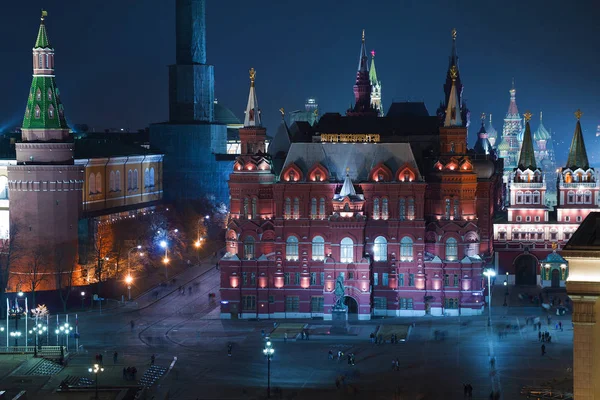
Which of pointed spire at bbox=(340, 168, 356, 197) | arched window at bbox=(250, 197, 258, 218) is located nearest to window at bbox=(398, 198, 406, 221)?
pointed spire at bbox=(340, 168, 356, 197)

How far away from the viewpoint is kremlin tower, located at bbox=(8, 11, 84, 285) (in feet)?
370

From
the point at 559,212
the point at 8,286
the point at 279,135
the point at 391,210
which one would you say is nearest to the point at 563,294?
the point at 559,212

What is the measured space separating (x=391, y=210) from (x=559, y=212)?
83.9 ft

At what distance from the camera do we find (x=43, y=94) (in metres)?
113

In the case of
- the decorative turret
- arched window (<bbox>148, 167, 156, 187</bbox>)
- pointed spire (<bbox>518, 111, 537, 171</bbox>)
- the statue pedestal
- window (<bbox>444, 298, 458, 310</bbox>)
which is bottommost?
the statue pedestal

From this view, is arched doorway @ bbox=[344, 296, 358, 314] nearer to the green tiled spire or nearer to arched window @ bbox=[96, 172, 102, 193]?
the green tiled spire

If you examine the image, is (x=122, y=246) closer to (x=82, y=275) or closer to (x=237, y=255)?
(x=82, y=275)

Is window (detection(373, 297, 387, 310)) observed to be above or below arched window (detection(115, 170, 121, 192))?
below

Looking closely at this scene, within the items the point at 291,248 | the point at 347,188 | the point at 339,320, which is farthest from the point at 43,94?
the point at 339,320

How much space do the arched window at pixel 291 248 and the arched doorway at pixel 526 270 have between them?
27645 millimetres

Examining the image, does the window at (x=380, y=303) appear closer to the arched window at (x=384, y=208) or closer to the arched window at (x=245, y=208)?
the arched window at (x=384, y=208)

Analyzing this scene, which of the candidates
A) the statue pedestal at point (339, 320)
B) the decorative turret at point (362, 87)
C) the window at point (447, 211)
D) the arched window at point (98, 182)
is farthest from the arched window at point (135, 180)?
the window at point (447, 211)

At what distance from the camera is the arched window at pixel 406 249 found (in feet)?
353

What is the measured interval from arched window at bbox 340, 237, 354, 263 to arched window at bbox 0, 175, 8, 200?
3828 cm
